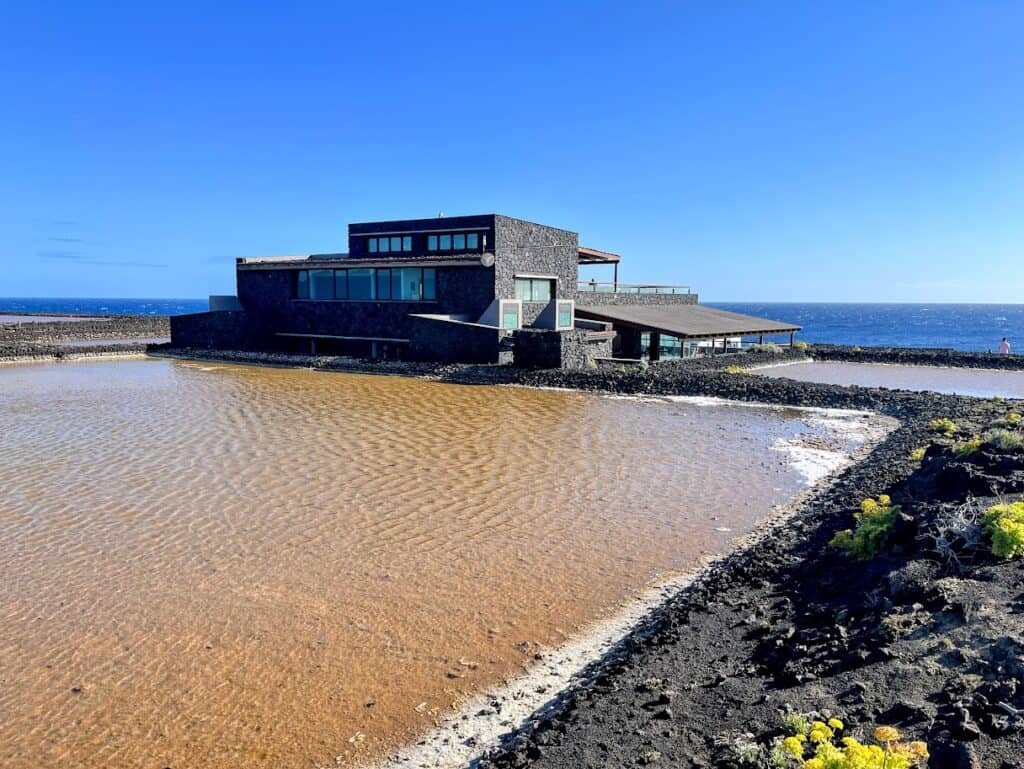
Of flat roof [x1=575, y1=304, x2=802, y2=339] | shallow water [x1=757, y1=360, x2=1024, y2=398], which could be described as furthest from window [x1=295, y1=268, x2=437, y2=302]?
shallow water [x1=757, y1=360, x2=1024, y2=398]

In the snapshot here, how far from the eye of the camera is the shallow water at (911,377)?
2886 centimetres

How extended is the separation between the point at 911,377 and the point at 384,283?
26311 millimetres

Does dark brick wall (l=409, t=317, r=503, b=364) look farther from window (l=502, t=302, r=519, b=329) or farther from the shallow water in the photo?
the shallow water

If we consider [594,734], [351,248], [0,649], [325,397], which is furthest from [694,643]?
[351,248]

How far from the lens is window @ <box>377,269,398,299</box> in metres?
36.2

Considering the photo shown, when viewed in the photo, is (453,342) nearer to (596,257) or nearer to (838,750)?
(596,257)

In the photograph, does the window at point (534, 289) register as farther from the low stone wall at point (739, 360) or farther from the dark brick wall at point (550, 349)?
the low stone wall at point (739, 360)

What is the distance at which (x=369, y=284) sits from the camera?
121 ft

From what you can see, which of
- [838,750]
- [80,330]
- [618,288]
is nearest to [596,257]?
[618,288]

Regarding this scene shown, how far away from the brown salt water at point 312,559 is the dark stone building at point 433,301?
12982 mm

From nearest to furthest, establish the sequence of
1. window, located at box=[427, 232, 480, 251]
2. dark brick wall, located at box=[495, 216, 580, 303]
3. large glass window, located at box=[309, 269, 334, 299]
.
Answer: dark brick wall, located at box=[495, 216, 580, 303]
window, located at box=[427, 232, 480, 251]
large glass window, located at box=[309, 269, 334, 299]

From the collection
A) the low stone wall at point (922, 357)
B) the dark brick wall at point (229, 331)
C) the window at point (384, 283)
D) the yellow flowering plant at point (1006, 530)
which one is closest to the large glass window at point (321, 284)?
the window at point (384, 283)

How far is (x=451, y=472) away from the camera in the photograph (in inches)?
558

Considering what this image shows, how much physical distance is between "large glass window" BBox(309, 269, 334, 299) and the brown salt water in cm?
1981
